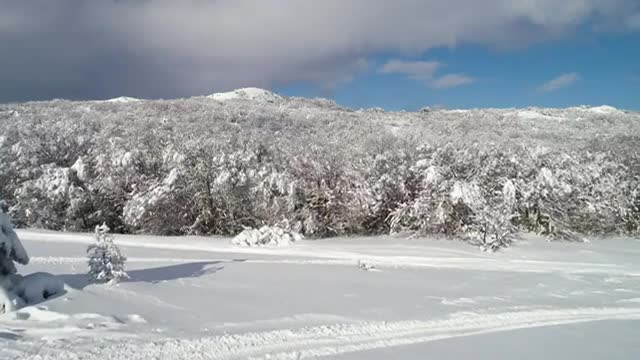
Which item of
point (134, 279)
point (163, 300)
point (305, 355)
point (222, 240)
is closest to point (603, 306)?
point (305, 355)

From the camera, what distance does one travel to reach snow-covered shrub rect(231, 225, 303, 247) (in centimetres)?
1648

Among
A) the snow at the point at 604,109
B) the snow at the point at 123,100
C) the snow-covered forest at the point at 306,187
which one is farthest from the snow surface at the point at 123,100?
the snow at the point at 604,109

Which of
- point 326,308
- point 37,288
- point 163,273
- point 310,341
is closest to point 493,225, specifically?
point 326,308

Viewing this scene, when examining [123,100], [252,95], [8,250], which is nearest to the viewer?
[8,250]

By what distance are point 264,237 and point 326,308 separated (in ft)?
26.5

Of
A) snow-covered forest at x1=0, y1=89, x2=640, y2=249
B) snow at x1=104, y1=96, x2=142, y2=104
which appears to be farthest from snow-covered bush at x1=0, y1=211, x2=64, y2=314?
snow at x1=104, y1=96, x2=142, y2=104

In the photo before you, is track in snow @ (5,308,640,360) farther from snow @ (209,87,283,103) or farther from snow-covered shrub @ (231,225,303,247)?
snow @ (209,87,283,103)

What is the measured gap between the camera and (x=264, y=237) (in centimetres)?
1677

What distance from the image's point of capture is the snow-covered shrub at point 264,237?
649 inches

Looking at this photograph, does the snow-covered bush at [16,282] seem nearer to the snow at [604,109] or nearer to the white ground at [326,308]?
the white ground at [326,308]

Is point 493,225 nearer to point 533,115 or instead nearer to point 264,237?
point 264,237

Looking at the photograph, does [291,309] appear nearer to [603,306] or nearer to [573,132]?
[603,306]

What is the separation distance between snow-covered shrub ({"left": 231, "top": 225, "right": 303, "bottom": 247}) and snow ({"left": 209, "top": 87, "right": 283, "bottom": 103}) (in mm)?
45404

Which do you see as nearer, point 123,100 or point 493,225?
point 493,225
